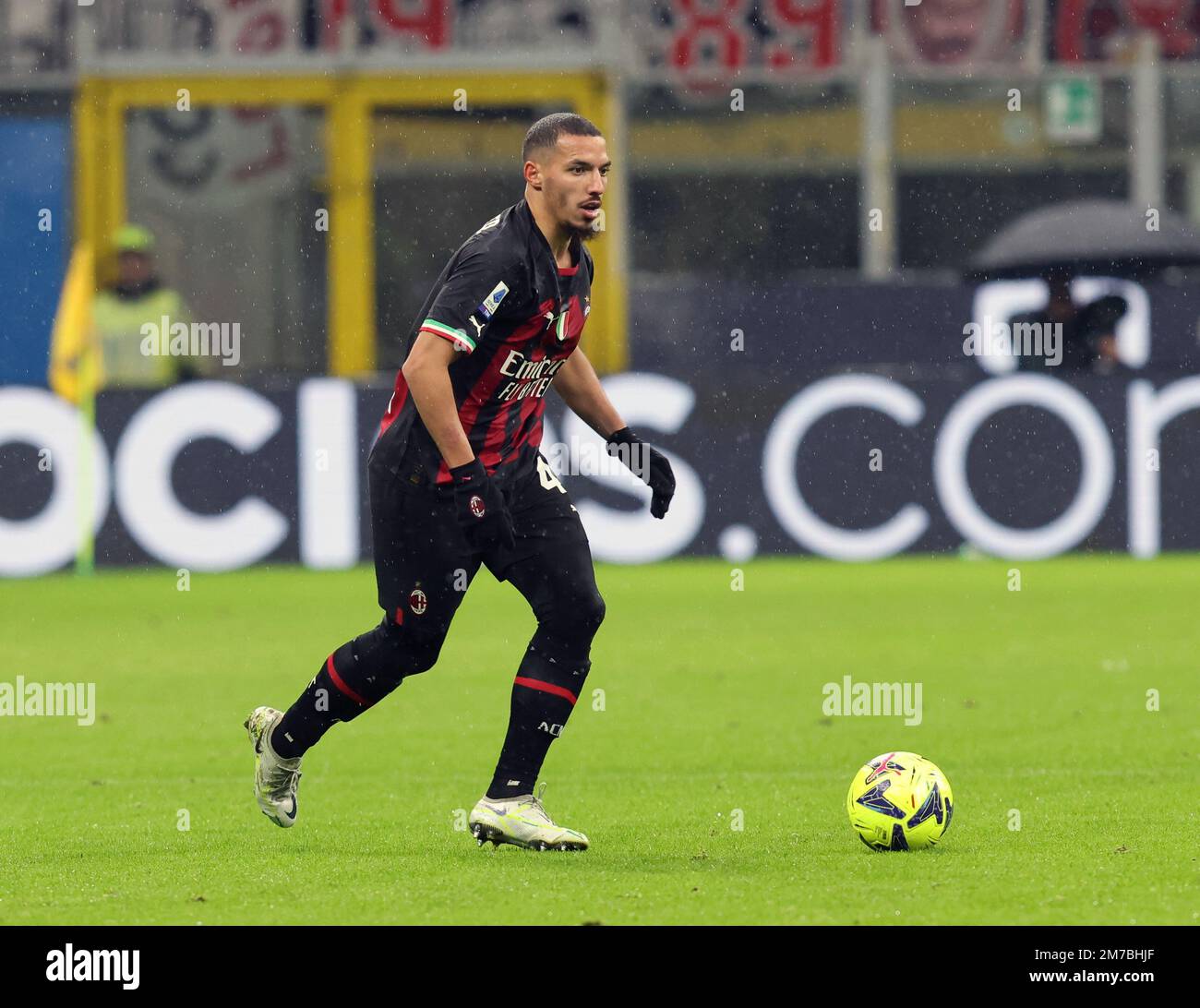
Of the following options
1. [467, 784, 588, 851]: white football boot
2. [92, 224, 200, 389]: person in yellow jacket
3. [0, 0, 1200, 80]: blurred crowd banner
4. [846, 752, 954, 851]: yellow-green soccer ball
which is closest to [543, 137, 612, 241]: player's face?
[467, 784, 588, 851]: white football boot

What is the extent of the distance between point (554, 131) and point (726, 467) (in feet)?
33.2

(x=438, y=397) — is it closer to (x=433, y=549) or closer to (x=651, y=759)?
(x=433, y=549)

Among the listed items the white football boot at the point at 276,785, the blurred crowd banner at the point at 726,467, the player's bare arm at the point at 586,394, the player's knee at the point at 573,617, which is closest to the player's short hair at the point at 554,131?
the player's bare arm at the point at 586,394

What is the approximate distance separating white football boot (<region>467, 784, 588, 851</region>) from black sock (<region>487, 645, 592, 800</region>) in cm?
6

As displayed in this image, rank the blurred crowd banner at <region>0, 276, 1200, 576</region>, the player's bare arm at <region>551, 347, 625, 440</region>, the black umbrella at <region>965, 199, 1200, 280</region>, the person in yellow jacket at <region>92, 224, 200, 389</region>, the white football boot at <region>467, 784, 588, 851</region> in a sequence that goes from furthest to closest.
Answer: the black umbrella at <region>965, 199, 1200, 280</region> → the person in yellow jacket at <region>92, 224, 200, 389</region> → the blurred crowd banner at <region>0, 276, 1200, 576</region> → the player's bare arm at <region>551, 347, 625, 440</region> → the white football boot at <region>467, 784, 588, 851</region>

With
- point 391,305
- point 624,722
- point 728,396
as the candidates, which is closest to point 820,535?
point 728,396

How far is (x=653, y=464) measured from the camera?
718cm

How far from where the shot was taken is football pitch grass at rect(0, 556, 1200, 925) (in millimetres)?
5844

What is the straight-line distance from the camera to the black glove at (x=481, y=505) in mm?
6312

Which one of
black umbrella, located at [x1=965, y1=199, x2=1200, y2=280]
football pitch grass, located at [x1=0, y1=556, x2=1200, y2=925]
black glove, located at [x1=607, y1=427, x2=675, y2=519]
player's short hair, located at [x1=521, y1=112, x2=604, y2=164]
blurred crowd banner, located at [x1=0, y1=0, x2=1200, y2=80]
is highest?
blurred crowd banner, located at [x1=0, y1=0, x2=1200, y2=80]

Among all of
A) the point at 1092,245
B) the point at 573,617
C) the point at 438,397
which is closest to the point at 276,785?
the point at 573,617

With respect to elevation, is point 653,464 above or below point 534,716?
above

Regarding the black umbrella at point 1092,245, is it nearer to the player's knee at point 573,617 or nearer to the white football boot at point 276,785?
the player's knee at point 573,617

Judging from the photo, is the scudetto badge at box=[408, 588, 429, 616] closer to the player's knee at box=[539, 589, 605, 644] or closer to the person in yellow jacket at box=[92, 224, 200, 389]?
the player's knee at box=[539, 589, 605, 644]
